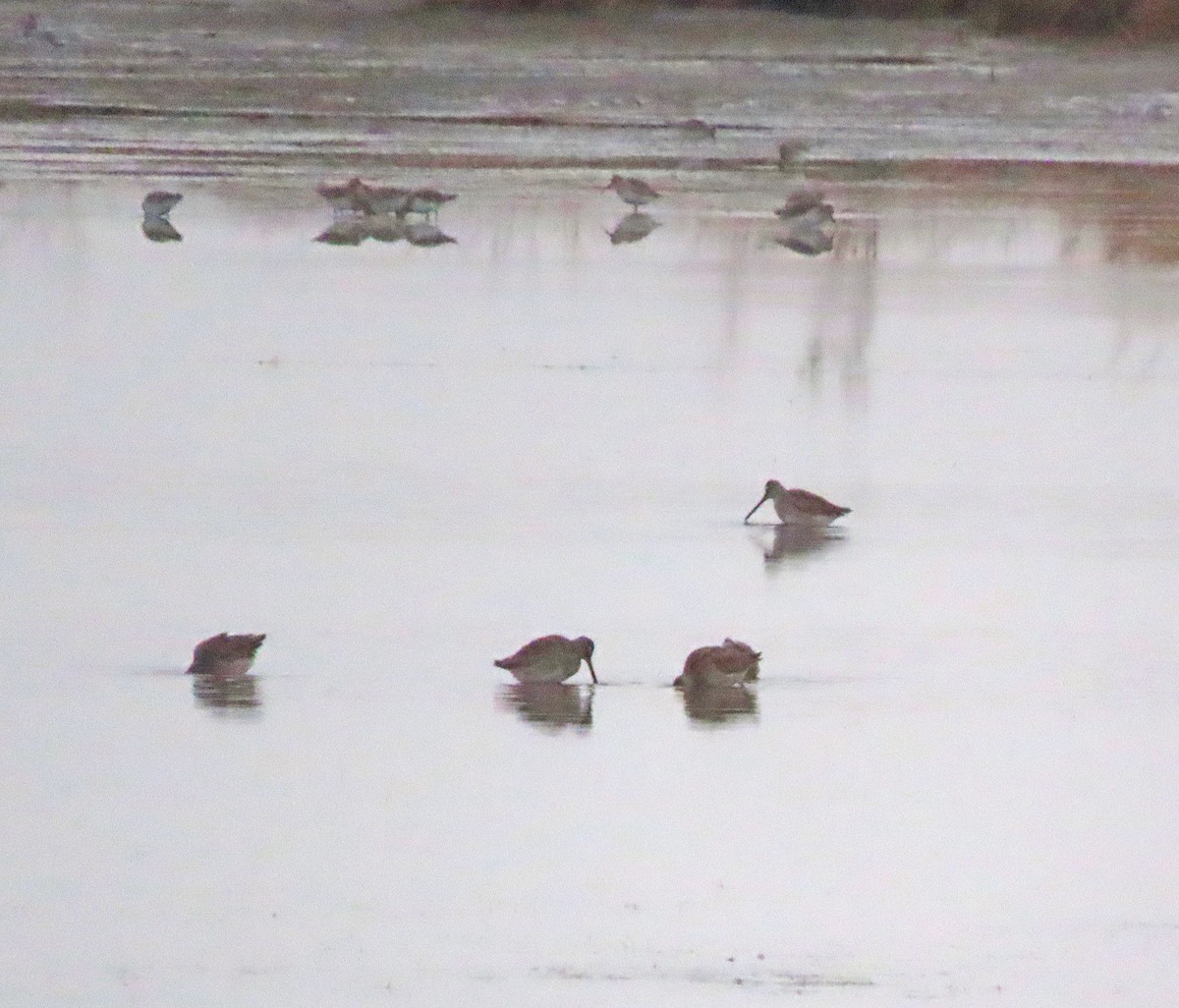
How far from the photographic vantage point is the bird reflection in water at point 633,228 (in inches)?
591

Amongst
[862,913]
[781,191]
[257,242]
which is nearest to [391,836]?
[862,913]

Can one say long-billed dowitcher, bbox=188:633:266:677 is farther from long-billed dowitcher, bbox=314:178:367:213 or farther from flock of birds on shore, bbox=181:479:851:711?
long-billed dowitcher, bbox=314:178:367:213

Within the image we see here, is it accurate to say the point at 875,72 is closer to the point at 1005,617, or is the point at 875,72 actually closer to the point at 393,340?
the point at 393,340

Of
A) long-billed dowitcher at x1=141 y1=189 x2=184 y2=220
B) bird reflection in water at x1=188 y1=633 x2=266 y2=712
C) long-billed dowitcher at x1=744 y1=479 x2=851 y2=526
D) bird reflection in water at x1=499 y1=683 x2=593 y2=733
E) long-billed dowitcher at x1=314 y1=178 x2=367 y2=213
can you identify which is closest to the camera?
bird reflection in water at x1=499 y1=683 x2=593 y2=733

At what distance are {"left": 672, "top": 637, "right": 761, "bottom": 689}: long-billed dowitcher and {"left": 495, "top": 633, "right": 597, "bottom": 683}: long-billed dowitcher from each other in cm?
22

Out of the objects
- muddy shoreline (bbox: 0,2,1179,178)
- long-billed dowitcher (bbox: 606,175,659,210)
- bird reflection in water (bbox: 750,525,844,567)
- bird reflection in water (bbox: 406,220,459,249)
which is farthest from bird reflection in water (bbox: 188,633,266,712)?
muddy shoreline (bbox: 0,2,1179,178)

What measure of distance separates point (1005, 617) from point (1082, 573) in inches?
19.7

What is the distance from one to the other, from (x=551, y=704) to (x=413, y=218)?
1027 centimetres

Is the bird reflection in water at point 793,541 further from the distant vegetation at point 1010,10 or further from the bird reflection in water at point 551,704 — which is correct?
the distant vegetation at point 1010,10

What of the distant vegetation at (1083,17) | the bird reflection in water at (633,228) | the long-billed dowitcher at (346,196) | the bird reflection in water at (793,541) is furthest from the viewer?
the distant vegetation at (1083,17)

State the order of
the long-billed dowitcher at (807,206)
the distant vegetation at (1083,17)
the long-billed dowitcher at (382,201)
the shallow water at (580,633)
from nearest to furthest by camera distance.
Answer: the shallow water at (580,633), the long-billed dowitcher at (807,206), the long-billed dowitcher at (382,201), the distant vegetation at (1083,17)

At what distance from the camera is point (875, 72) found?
97.5ft

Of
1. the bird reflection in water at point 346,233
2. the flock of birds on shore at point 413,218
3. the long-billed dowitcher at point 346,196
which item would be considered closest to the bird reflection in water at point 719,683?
the flock of birds on shore at point 413,218

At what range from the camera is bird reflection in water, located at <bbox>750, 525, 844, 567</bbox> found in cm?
756
